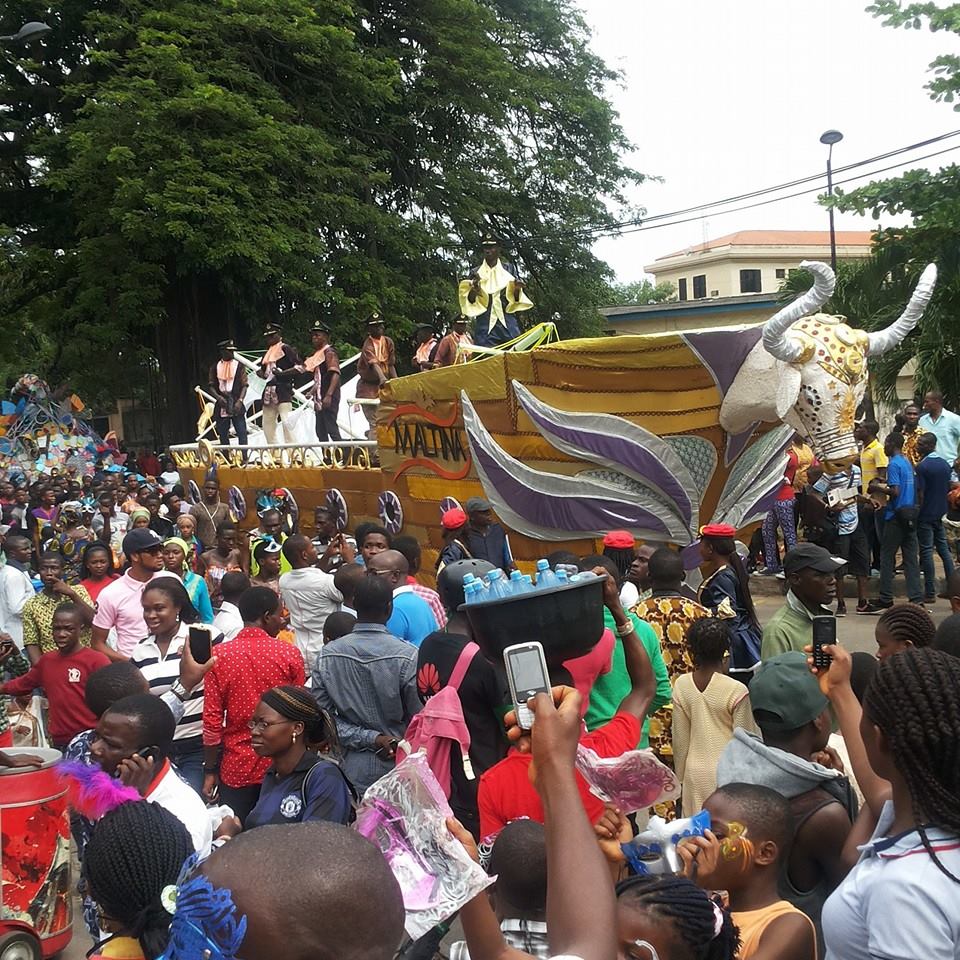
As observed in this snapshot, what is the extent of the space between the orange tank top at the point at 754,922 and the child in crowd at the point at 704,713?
1613 mm

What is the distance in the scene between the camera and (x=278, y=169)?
24.7m

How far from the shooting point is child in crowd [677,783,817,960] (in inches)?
103

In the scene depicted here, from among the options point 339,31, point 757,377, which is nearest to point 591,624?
point 757,377

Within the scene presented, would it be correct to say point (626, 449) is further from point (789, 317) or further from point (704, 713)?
point (704, 713)

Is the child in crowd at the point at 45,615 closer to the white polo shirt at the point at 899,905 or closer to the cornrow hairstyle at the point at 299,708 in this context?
the cornrow hairstyle at the point at 299,708

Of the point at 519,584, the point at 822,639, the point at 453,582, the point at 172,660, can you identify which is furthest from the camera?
the point at 172,660

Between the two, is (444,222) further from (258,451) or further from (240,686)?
(240,686)

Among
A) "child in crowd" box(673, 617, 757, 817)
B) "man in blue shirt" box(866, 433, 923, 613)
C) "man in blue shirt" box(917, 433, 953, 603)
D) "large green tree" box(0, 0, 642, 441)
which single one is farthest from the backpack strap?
"large green tree" box(0, 0, 642, 441)

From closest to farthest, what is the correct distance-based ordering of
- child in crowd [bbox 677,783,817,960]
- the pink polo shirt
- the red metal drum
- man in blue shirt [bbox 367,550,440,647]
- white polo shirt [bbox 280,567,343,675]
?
child in crowd [bbox 677,783,817,960]
the red metal drum
man in blue shirt [bbox 367,550,440,647]
the pink polo shirt
white polo shirt [bbox 280,567,343,675]

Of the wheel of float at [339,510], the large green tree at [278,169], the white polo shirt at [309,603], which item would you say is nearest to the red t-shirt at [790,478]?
the wheel of float at [339,510]

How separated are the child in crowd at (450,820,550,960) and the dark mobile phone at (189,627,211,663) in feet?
9.88

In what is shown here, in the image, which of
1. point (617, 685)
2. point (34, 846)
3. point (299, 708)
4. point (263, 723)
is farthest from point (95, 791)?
point (617, 685)

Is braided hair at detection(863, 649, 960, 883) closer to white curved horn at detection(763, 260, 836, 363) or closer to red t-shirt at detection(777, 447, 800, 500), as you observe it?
white curved horn at detection(763, 260, 836, 363)

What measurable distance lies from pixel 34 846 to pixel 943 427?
9.74 meters
